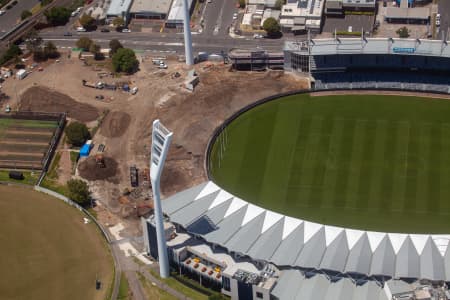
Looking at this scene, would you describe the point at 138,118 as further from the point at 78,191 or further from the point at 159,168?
the point at 159,168

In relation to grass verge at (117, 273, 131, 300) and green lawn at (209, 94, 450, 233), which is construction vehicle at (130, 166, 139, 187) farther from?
grass verge at (117, 273, 131, 300)

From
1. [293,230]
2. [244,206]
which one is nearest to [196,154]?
[244,206]

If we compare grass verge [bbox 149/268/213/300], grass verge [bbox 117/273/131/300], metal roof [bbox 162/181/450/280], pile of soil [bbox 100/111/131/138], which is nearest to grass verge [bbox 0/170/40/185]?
pile of soil [bbox 100/111/131/138]

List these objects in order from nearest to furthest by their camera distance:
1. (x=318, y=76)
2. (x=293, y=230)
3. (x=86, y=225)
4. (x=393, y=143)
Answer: (x=293, y=230) → (x=86, y=225) → (x=393, y=143) → (x=318, y=76)

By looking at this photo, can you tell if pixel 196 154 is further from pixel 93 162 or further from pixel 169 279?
pixel 169 279

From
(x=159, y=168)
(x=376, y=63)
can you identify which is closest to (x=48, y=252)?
(x=159, y=168)
